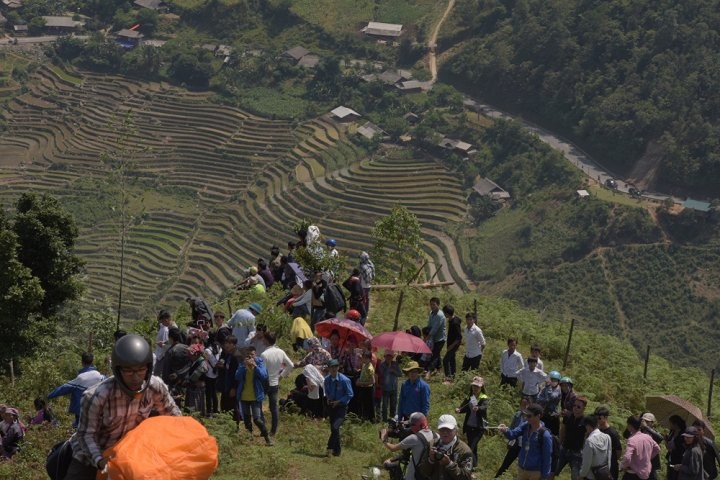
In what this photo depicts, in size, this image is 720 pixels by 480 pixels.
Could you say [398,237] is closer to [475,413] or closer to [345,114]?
[475,413]

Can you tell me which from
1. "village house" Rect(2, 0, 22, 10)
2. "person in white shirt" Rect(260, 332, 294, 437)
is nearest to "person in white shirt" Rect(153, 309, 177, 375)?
"person in white shirt" Rect(260, 332, 294, 437)

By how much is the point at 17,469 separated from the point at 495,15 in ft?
281

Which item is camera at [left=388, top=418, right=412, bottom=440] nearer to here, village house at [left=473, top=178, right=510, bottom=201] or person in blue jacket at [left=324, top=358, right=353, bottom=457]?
person in blue jacket at [left=324, top=358, right=353, bottom=457]

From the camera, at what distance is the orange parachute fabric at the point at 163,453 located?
5312mm

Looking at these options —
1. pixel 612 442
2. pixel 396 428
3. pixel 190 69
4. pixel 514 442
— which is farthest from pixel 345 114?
pixel 612 442

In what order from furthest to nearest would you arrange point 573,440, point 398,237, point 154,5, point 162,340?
point 154,5 < point 398,237 < point 162,340 < point 573,440

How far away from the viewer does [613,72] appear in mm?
78750

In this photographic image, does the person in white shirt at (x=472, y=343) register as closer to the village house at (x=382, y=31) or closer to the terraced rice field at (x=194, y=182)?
the terraced rice field at (x=194, y=182)

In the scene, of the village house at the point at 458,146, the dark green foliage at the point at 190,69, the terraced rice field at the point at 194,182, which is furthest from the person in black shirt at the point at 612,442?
the dark green foliage at the point at 190,69

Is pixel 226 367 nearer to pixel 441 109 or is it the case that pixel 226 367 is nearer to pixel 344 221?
pixel 344 221

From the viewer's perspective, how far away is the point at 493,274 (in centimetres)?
6322

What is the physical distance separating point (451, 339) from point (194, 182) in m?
61.7

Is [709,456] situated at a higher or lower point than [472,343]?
higher

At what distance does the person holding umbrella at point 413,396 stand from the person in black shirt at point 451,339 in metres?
3.20
